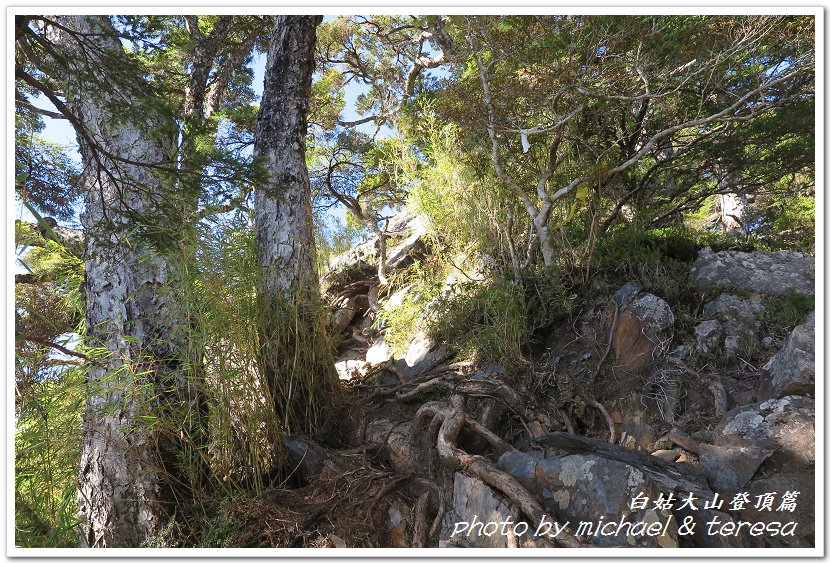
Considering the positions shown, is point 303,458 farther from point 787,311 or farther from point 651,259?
point 787,311

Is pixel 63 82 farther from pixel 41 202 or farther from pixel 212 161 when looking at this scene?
pixel 41 202

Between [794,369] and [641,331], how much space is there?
88 centimetres

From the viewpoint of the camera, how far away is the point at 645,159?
180 inches

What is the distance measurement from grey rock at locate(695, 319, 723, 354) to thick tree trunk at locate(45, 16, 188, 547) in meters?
2.72

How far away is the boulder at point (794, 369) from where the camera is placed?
2066 mm

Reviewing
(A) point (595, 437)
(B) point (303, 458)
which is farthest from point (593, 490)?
(B) point (303, 458)

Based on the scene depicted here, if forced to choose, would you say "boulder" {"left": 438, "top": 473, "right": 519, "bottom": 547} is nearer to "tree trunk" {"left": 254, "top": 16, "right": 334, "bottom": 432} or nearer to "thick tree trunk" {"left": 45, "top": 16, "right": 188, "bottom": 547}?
"tree trunk" {"left": 254, "top": 16, "right": 334, "bottom": 432}

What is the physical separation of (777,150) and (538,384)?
2.81m

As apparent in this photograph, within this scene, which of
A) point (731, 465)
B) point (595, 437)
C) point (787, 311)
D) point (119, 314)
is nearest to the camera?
point (731, 465)

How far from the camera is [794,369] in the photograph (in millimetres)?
2107

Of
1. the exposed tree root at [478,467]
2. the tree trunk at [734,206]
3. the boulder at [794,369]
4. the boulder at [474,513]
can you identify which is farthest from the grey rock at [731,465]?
the tree trunk at [734,206]

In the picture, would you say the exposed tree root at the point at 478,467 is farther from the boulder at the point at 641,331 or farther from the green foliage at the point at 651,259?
the green foliage at the point at 651,259

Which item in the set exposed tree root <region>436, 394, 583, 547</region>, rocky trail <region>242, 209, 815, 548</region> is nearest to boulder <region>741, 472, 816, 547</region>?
rocky trail <region>242, 209, 815, 548</region>

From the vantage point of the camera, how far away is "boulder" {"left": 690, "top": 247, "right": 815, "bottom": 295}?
304 cm
